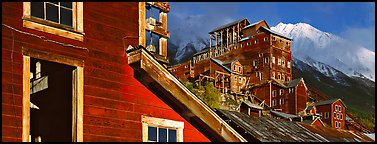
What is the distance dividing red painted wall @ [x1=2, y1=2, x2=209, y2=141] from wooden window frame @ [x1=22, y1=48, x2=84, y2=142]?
11cm

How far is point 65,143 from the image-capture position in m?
13.4

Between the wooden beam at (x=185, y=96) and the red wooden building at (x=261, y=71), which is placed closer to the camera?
the wooden beam at (x=185, y=96)

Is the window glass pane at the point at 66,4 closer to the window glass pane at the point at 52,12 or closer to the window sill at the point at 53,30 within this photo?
the window glass pane at the point at 52,12

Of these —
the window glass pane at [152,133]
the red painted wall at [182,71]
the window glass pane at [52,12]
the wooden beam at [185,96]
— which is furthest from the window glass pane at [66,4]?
the red painted wall at [182,71]

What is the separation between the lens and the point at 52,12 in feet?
43.7

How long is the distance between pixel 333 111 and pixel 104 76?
283 feet

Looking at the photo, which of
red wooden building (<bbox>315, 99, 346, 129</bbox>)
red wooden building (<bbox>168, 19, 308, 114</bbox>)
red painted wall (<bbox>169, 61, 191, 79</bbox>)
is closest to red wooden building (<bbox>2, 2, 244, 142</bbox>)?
red wooden building (<bbox>168, 19, 308, 114</bbox>)

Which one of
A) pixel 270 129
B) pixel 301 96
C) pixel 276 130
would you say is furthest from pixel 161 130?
pixel 301 96

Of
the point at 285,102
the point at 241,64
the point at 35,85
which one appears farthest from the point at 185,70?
the point at 35,85

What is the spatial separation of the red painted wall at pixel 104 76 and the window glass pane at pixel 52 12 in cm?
48

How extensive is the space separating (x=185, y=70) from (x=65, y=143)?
8992 centimetres

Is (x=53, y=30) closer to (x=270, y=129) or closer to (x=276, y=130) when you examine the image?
(x=270, y=129)

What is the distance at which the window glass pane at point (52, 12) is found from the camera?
13202 millimetres

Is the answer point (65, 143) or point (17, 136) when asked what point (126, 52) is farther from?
point (17, 136)
